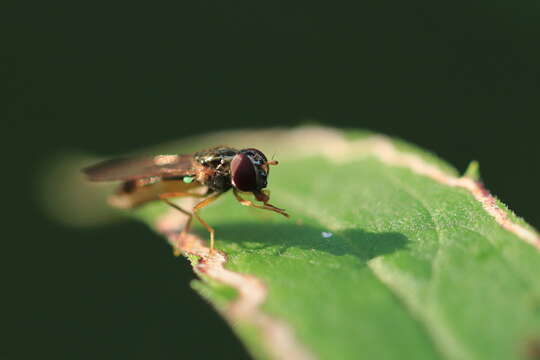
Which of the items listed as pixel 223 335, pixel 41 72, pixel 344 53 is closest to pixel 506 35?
pixel 344 53

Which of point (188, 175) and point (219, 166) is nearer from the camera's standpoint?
point (219, 166)

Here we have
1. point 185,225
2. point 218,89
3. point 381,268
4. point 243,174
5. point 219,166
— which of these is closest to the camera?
point 381,268

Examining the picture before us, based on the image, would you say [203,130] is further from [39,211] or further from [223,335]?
[223,335]

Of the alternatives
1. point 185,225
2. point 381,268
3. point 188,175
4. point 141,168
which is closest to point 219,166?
point 188,175

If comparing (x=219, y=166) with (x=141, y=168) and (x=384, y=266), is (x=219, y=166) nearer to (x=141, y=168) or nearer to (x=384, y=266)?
(x=141, y=168)

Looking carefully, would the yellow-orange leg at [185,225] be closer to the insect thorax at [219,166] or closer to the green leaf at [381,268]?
the green leaf at [381,268]

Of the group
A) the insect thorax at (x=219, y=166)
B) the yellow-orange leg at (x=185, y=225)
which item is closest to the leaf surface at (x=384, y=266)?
the yellow-orange leg at (x=185, y=225)

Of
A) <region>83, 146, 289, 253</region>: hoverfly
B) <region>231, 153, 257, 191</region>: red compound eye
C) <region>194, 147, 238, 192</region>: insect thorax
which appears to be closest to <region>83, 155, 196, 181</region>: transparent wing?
<region>83, 146, 289, 253</region>: hoverfly

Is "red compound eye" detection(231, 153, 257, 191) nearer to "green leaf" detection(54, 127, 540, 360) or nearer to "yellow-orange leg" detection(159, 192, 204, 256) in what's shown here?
"green leaf" detection(54, 127, 540, 360)
